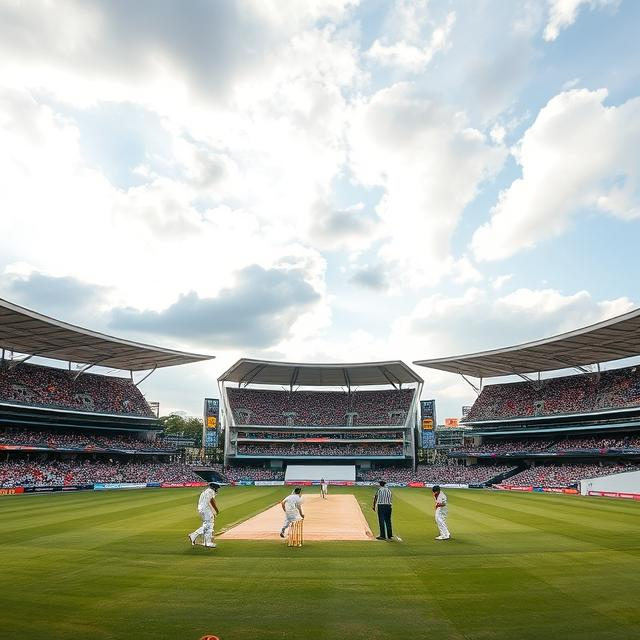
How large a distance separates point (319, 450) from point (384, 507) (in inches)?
2557

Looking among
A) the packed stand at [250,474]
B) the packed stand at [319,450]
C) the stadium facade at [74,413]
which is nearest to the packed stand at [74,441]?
the stadium facade at [74,413]

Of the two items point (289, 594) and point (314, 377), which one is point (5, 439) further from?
point (289, 594)

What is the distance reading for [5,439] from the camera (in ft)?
177

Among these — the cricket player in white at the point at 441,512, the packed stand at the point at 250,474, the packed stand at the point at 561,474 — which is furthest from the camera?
the packed stand at the point at 250,474

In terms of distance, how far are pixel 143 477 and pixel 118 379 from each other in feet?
75.6

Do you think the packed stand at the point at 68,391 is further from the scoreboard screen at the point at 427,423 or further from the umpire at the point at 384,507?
the umpire at the point at 384,507

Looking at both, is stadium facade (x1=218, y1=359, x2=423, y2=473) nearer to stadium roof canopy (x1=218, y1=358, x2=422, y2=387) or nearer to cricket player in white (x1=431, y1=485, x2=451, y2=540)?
stadium roof canopy (x1=218, y1=358, x2=422, y2=387)

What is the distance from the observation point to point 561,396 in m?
70.1

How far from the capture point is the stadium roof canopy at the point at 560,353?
51728 mm

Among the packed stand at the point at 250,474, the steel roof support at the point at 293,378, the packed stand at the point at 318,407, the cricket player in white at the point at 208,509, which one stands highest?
the steel roof support at the point at 293,378

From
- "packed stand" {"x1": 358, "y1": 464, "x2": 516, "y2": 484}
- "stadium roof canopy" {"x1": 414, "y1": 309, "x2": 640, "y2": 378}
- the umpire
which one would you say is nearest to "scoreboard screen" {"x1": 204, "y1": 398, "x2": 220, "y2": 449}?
"packed stand" {"x1": 358, "y1": 464, "x2": 516, "y2": 484}

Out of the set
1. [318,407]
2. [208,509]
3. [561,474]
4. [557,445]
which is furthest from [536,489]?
[208,509]

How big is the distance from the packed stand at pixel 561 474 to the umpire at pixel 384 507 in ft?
144

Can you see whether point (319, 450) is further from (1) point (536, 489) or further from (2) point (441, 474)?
(1) point (536, 489)
